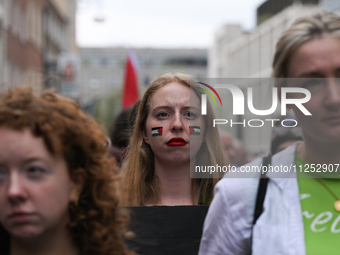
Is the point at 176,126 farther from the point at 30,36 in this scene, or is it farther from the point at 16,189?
the point at 30,36

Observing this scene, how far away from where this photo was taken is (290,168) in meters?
2.17

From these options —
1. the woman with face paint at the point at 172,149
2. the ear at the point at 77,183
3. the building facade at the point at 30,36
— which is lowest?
the ear at the point at 77,183

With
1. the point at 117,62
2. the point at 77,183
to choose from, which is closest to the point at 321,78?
A: the point at 77,183

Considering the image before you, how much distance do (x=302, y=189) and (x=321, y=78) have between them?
410 mm

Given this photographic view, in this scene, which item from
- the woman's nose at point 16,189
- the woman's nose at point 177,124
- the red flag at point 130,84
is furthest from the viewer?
the red flag at point 130,84

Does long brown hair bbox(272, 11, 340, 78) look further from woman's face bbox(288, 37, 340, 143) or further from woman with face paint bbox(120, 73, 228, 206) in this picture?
woman with face paint bbox(120, 73, 228, 206)

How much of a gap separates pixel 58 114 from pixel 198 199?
1.07 m

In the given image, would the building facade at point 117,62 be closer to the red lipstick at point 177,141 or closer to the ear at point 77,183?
the red lipstick at point 177,141

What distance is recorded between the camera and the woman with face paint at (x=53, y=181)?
1903 mm

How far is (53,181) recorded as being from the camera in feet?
6.38

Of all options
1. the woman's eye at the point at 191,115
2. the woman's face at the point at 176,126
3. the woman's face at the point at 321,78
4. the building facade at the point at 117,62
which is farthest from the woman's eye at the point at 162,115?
the building facade at the point at 117,62

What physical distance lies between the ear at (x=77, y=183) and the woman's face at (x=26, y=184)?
105 mm

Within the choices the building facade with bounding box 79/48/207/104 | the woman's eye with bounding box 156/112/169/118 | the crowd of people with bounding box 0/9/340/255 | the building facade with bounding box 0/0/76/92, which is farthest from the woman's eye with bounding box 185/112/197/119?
the building facade with bounding box 79/48/207/104

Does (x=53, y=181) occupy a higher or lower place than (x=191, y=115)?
lower
